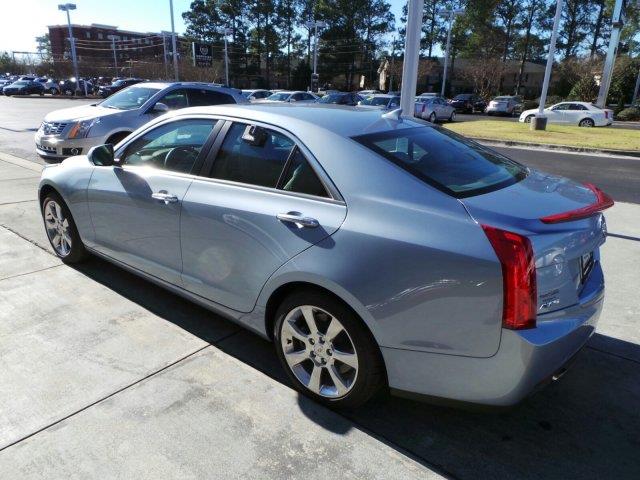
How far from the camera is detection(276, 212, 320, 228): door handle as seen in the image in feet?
8.12

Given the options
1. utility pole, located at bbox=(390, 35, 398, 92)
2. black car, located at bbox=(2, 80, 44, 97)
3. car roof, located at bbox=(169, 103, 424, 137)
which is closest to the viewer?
car roof, located at bbox=(169, 103, 424, 137)

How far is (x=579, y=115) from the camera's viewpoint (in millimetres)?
26172

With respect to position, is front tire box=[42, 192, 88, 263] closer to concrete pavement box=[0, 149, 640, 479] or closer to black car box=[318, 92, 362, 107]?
concrete pavement box=[0, 149, 640, 479]

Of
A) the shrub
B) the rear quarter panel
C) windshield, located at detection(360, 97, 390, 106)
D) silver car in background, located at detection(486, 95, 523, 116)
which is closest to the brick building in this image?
silver car in background, located at detection(486, 95, 523, 116)

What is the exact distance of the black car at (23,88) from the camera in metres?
46.8

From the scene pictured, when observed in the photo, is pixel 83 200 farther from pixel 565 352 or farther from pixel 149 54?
pixel 149 54

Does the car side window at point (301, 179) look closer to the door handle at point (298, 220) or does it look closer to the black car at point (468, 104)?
the door handle at point (298, 220)

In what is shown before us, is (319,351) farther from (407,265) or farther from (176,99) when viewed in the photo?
(176,99)

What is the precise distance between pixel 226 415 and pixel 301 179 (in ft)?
4.37

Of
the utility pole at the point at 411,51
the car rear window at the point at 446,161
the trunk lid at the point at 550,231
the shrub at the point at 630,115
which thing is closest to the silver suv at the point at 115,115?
the utility pole at the point at 411,51

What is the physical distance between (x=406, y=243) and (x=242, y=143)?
4.43ft

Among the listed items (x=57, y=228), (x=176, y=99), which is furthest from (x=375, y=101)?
(x=57, y=228)

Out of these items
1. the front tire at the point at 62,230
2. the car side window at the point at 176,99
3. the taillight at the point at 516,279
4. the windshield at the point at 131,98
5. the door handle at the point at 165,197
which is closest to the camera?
the taillight at the point at 516,279

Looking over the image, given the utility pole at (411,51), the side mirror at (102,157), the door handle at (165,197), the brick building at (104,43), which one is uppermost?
the brick building at (104,43)
